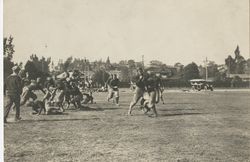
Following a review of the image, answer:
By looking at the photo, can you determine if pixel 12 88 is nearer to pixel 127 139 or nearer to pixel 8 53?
pixel 8 53

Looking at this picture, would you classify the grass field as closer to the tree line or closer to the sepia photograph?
the sepia photograph

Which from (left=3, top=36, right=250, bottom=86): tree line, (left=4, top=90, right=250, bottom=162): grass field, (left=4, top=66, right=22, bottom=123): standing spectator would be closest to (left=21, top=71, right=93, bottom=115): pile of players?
(left=3, top=36, right=250, bottom=86): tree line

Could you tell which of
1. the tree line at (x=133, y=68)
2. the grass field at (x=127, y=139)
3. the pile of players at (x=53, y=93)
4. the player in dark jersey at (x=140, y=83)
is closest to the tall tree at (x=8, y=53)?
the tree line at (x=133, y=68)

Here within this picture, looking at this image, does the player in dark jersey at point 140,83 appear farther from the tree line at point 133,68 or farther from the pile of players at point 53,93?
the pile of players at point 53,93

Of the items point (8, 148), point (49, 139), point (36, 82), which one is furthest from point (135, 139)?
point (36, 82)

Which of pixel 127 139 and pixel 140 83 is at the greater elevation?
pixel 140 83

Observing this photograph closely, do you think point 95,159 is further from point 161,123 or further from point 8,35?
point 161,123

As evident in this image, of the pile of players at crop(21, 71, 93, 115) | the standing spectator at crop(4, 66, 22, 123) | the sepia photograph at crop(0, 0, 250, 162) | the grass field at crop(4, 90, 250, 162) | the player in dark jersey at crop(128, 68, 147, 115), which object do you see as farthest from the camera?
the pile of players at crop(21, 71, 93, 115)

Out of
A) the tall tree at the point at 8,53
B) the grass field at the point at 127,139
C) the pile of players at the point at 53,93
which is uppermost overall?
the tall tree at the point at 8,53

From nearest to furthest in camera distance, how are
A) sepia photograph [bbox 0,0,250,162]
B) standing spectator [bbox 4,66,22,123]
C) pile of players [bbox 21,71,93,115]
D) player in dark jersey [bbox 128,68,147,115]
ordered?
sepia photograph [bbox 0,0,250,162] < standing spectator [bbox 4,66,22,123] < player in dark jersey [bbox 128,68,147,115] < pile of players [bbox 21,71,93,115]

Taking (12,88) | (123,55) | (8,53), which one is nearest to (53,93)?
(123,55)

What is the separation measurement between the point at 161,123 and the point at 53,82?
17.8 feet

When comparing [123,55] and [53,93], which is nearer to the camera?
[123,55]

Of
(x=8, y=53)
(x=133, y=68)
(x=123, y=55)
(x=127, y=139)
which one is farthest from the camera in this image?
(x=133, y=68)
